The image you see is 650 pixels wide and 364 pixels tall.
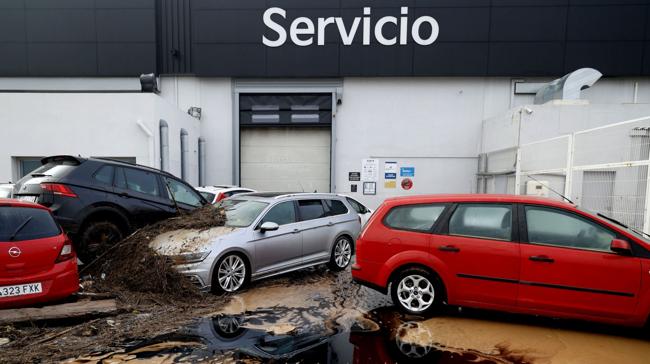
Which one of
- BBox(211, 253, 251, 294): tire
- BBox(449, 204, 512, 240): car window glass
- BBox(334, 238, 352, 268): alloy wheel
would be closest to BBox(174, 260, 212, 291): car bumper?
BBox(211, 253, 251, 294): tire

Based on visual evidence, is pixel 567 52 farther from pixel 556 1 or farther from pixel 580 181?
pixel 580 181

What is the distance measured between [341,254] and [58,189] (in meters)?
4.77

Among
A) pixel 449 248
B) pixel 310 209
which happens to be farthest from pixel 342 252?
pixel 449 248

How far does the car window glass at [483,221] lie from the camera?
4016 millimetres

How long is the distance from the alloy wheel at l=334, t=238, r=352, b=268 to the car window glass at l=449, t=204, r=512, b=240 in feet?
8.98

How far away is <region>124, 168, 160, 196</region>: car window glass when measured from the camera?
614 cm

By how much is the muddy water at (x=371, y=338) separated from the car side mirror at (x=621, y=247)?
943 millimetres

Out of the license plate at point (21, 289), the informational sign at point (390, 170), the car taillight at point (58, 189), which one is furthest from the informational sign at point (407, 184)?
the license plate at point (21, 289)

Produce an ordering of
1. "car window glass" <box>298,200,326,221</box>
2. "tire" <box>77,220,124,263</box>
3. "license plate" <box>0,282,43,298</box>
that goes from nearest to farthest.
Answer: "license plate" <box>0,282,43,298</box>
"tire" <box>77,220,124,263</box>
"car window glass" <box>298,200,326,221</box>

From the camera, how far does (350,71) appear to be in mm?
13500

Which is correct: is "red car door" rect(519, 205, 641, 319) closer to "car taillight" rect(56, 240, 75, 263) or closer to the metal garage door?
"car taillight" rect(56, 240, 75, 263)

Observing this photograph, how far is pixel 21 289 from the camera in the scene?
359cm

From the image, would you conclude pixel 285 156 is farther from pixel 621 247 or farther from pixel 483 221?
pixel 621 247

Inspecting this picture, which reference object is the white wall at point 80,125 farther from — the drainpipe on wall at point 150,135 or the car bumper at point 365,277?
the car bumper at point 365,277
